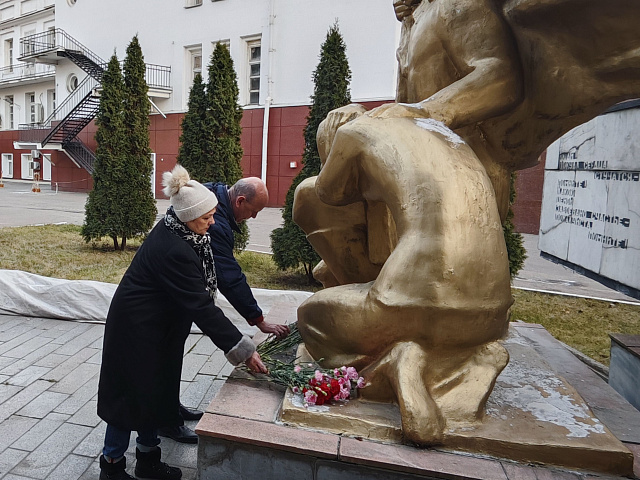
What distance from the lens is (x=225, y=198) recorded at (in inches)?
123

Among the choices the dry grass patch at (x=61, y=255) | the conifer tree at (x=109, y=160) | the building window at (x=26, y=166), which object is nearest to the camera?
the dry grass patch at (x=61, y=255)

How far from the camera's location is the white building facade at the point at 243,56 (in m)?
14.8

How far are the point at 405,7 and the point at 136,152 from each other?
7276 mm

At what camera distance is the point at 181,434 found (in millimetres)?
2957

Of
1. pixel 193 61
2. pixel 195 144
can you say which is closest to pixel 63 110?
pixel 193 61

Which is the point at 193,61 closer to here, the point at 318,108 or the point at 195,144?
the point at 195,144

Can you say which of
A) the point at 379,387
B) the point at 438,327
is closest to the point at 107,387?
the point at 379,387

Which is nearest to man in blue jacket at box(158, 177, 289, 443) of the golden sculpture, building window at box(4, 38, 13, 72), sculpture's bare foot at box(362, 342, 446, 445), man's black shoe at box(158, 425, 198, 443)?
man's black shoe at box(158, 425, 198, 443)

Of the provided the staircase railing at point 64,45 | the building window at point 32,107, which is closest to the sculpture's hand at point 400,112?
the staircase railing at point 64,45

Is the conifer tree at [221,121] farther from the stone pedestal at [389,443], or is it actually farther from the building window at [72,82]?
the building window at [72,82]

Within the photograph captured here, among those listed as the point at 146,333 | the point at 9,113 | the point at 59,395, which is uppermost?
the point at 9,113

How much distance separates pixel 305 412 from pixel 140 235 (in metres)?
8.28

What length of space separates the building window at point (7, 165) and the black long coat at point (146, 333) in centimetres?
3204

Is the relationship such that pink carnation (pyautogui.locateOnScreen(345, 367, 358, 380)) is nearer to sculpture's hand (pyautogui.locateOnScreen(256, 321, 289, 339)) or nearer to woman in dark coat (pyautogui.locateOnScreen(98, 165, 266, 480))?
woman in dark coat (pyautogui.locateOnScreen(98, 165, 266, 480))
